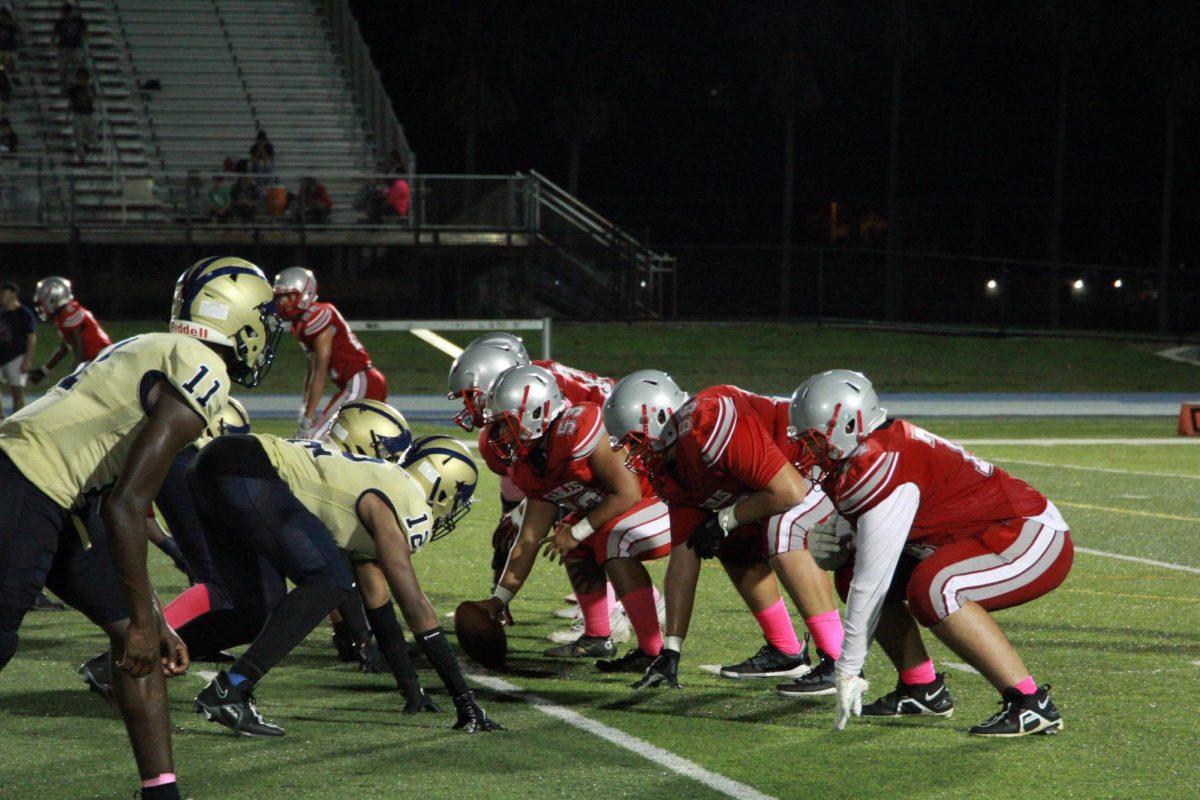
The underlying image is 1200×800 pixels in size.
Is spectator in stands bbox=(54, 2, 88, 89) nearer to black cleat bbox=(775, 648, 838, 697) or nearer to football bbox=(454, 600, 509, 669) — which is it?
football bbox=(454, 600, 509, 669)

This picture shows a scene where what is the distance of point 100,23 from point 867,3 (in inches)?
708

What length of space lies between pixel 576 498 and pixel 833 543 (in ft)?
4.00

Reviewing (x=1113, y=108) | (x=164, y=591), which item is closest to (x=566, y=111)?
(x=1113, y=108)

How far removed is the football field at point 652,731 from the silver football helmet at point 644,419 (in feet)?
3.16

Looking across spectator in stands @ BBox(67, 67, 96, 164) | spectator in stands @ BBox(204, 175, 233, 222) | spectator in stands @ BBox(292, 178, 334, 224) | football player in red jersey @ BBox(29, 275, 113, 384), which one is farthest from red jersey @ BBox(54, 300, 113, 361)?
spectator in stands @ BBox(67, 67, 96, 164)

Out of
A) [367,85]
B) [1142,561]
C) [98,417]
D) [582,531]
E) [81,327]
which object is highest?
[367,85]

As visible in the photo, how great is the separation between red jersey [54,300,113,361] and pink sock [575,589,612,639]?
21.5 feet

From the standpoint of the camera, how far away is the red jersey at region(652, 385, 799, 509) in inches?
230

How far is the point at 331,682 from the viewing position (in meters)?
6.22

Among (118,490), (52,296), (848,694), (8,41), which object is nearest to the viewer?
(118,490)

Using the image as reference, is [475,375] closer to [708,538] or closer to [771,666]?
[708,538]

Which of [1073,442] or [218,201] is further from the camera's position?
[218,201]

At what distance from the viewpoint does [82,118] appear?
26.2m

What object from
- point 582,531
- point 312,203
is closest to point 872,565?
point 582,531
